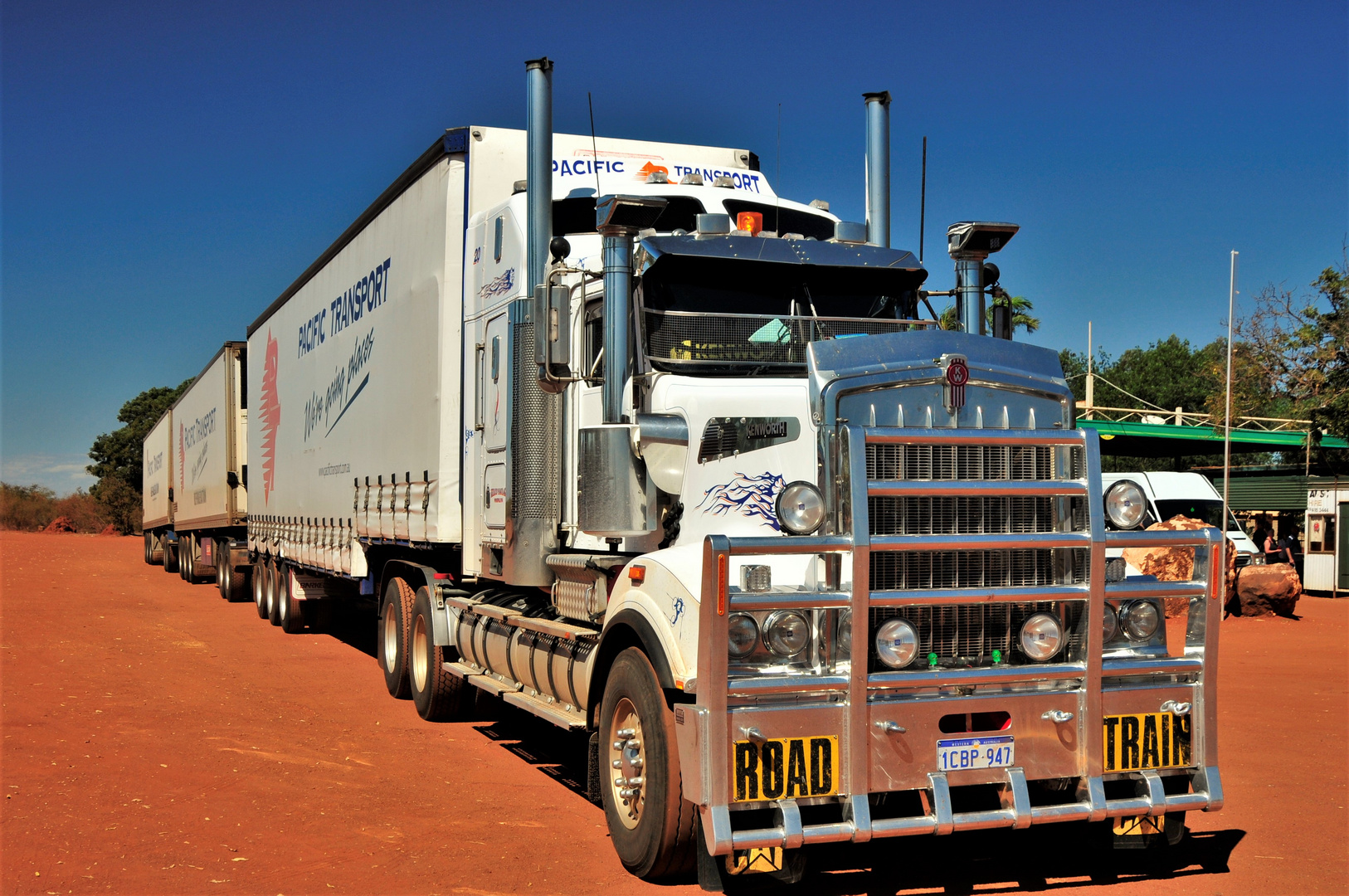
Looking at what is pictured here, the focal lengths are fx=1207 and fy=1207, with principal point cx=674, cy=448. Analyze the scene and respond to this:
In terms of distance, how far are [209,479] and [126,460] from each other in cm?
6797

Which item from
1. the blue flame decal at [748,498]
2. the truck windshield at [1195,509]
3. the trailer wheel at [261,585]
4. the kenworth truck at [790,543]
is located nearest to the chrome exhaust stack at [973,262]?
the kenworth truck at [790,543]

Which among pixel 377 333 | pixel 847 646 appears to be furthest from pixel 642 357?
pixel 377 333

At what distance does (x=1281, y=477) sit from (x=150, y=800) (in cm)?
4242

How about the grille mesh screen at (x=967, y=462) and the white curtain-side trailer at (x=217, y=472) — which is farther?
the white curtain-side trailer at (x=217, y=472)

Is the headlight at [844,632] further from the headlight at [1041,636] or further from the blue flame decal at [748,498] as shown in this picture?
the blue flame decal at [748,498]

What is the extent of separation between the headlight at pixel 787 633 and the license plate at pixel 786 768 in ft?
1.28

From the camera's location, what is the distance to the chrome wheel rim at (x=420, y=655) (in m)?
11.1


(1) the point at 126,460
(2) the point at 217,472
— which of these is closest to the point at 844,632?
(2) the point at 217,472

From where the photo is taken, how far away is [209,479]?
1061 inches

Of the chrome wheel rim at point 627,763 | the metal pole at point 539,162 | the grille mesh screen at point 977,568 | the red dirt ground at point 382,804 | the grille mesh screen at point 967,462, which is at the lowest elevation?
the red dirt ground at point 382,804

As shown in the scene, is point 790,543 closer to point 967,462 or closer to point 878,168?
point 967,462

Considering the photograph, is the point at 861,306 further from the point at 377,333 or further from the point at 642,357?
the point at 377,333

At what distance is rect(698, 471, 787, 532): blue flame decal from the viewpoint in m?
6.35

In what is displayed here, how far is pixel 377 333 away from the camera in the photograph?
41.5 feet
